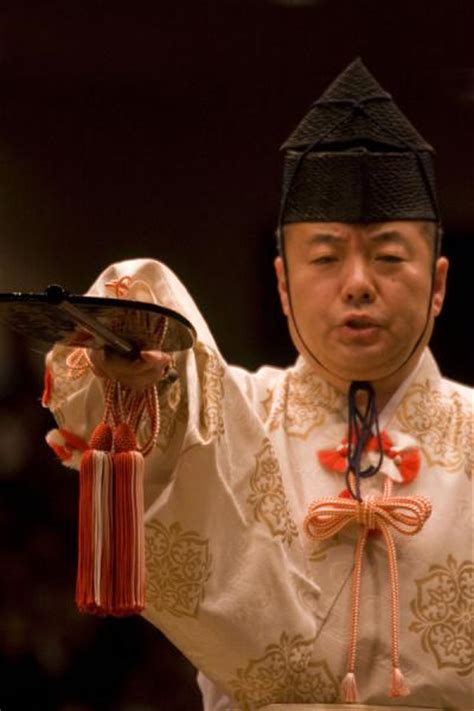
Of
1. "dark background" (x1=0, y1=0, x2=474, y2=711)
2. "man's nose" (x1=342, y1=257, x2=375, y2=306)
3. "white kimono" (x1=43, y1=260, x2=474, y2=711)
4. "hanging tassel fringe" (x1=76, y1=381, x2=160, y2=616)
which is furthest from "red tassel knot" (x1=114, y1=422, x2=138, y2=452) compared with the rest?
"dark background" (x1=0, y1=0, x2=474, y2=711)

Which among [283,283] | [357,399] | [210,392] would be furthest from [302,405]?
[210,392]

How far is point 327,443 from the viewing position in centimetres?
259

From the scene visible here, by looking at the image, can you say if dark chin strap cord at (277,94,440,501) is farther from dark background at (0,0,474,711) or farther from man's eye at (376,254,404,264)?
dark background at (0,0,474,711)

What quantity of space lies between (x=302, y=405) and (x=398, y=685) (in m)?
0.50

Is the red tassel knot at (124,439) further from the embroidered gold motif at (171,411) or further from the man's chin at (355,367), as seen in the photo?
the man's chin at (355,367)

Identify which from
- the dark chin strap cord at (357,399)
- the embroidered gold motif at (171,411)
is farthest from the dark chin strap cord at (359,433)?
the embroidered gold motif at (171,411)

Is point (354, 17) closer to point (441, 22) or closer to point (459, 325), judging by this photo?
point (441, 22)

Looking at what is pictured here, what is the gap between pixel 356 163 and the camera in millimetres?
2619

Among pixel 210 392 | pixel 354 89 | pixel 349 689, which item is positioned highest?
pixel 354 89

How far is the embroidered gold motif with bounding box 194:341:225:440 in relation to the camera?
92.0 inches

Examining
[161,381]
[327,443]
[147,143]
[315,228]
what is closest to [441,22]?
[147,143]

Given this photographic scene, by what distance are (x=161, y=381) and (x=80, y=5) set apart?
3.91 ft

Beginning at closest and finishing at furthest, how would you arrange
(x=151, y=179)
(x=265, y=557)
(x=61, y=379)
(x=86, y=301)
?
(x=86, y=301)
(x=61, y=379)
(x=265, y=557)
(x=151, y=179)

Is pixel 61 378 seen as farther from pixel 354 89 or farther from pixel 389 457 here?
pixel 354 89
